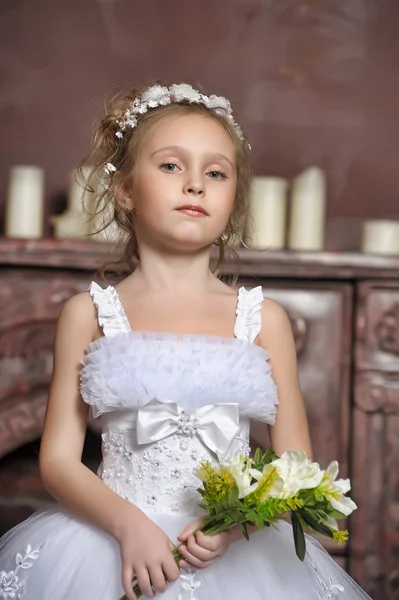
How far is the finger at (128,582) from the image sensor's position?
1.30 meters


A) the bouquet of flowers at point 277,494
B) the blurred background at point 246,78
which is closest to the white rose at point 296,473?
the bouquet of flowers at point 277,494

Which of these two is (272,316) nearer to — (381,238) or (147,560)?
(147,560)

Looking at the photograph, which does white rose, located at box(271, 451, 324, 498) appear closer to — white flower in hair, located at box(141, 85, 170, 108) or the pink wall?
white flower in hair, located at box(141, 85, 170, 108)

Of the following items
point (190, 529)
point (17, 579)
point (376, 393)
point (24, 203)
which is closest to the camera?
point (190, 529)

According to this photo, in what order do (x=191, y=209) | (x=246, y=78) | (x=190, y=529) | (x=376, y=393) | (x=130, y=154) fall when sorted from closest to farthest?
(x=190, y=529)
(x=191, y=209)
(x=130, y=154)
(x=376, y=393)
(x=246, y=78)

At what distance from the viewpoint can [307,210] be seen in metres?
2.47

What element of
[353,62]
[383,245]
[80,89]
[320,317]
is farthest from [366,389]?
[80,89]

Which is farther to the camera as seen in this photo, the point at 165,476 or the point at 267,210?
the point at 267,210

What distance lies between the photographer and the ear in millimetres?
1637

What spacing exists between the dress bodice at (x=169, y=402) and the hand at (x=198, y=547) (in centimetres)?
14

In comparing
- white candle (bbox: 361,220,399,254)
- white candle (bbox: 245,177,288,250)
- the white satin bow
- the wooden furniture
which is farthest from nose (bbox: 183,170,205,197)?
white candle (bbox: 361,220,399,254)

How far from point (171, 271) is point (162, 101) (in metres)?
0.31

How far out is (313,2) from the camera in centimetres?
284

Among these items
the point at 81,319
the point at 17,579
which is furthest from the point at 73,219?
the point at 17,579
